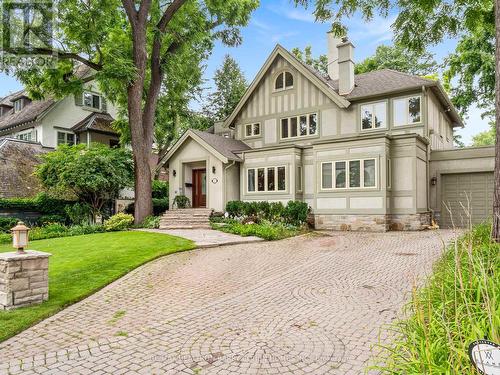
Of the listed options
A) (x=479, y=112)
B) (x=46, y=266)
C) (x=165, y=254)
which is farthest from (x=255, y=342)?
(x=479, y=112)

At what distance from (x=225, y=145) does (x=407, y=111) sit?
30.4 ft

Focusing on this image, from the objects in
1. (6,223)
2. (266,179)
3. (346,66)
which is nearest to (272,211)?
(266,179)

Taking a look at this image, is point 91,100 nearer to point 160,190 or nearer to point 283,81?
point 160,190

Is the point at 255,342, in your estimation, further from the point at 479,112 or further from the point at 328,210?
the point at 479,112

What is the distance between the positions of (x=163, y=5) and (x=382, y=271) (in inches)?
731

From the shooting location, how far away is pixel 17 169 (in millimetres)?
20453

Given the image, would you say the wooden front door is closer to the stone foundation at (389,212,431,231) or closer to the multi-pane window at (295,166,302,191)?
the multi-pane window at (295,166,302,191)

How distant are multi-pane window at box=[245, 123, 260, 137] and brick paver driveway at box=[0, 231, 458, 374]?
41.8 feet

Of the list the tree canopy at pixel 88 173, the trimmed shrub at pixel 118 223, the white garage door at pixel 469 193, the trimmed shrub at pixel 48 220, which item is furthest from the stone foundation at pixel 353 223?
the trimmed shrub at pixel 48 220

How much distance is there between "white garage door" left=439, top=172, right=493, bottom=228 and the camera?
1559 centimetres

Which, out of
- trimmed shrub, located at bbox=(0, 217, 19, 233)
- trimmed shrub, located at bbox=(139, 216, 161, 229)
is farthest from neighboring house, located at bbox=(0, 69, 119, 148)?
trimmed shrub, located at bbox=(139, 216, 161, 229)

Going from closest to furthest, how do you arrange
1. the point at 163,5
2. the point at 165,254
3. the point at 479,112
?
the point at 165,254
the point at 163,5
the point at 479,112

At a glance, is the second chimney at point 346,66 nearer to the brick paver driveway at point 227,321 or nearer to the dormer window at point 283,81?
the dormer window at point 283,81

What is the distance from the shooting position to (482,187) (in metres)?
15.7
